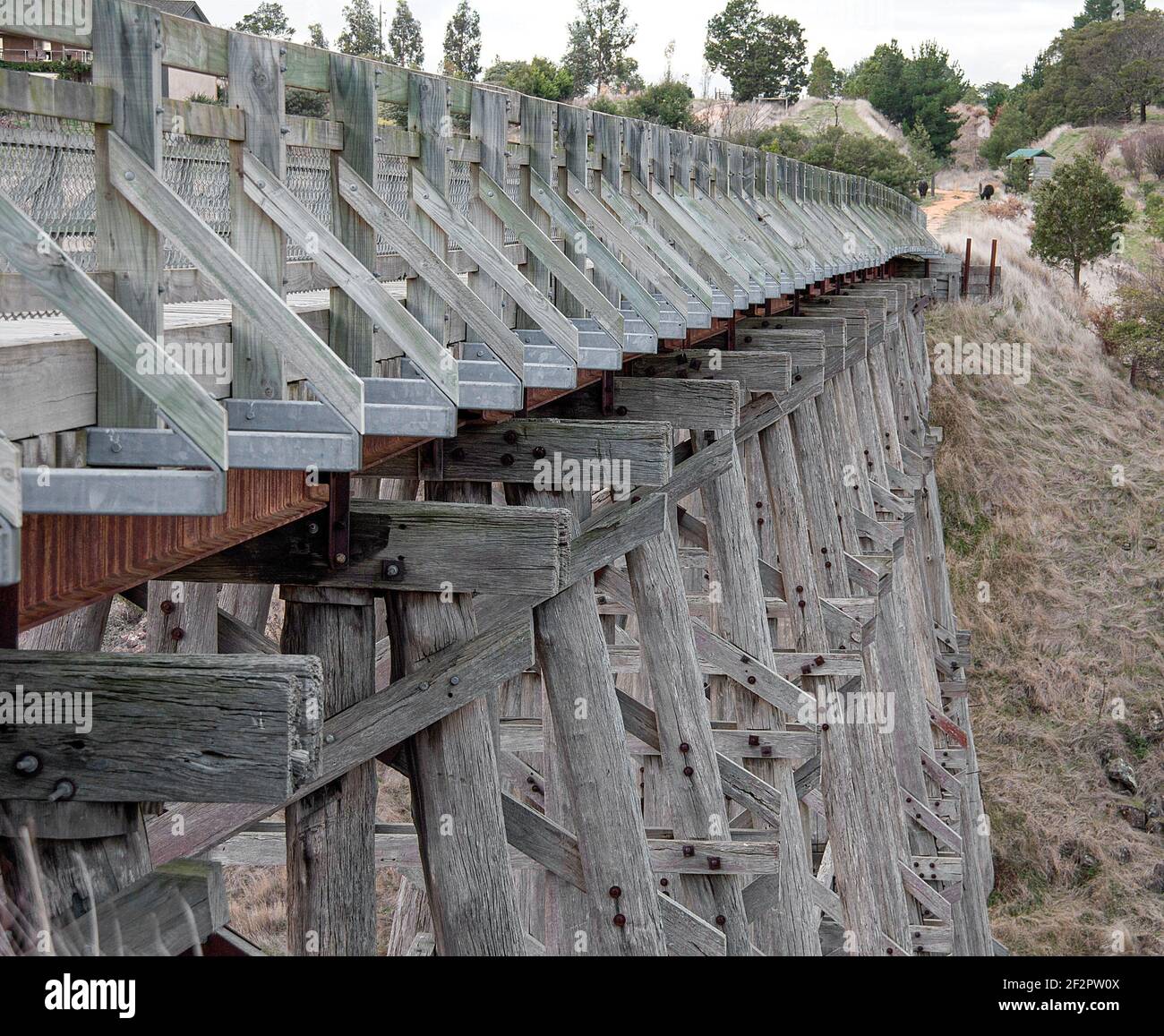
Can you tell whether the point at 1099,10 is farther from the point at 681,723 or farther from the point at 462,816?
the point at 462,816

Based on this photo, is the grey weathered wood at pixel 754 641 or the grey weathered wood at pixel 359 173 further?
the grey weathered wood at pixel 754 641

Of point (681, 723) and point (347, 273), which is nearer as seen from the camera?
point (347, 273)

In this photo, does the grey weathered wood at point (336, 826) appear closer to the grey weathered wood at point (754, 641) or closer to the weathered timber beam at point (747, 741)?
the grey weathered wood at point (754, 641)

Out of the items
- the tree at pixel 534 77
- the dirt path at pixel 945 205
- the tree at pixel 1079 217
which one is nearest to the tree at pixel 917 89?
the dirt path at pixel 945 205

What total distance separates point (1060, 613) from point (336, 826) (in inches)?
701

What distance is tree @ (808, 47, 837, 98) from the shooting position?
2655 inches

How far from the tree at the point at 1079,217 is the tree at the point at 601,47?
84.8 feet

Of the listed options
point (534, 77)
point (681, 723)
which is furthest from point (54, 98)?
point (534, 77)

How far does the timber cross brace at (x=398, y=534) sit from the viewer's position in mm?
2369

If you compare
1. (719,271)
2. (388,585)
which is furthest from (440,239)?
(719,271)

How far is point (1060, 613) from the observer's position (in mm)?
20047

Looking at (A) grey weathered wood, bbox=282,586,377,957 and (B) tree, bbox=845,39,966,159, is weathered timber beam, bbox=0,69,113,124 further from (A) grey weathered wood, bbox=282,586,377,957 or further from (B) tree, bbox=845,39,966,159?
(B) tree, bbox=845,39,966,159
